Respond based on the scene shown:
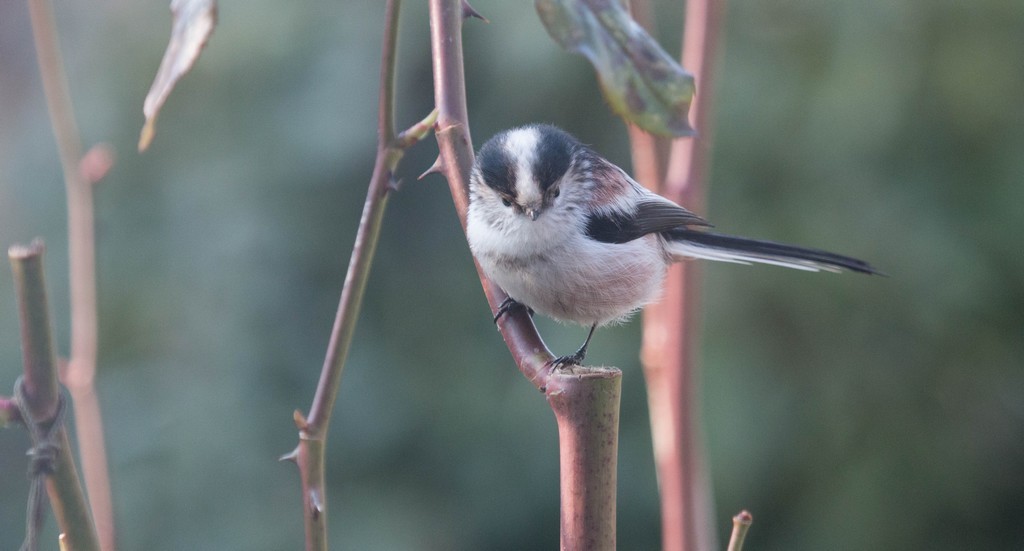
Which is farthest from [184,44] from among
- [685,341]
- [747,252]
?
[747,252]

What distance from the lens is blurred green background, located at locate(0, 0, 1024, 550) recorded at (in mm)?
2930

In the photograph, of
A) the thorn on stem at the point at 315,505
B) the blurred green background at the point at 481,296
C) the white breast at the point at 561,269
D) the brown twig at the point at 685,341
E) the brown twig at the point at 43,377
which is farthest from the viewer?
the blurred green background at the point at 481,296

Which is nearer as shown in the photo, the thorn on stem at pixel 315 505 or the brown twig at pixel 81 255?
the thorn on stem at pixel 315 505

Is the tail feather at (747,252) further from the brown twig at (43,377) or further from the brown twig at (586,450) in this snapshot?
the brown twig at (43,377)

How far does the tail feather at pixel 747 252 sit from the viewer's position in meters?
1.96

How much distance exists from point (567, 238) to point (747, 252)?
1.32ft

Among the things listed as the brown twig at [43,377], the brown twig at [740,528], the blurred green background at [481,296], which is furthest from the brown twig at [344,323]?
the blurred green background at [481,296]

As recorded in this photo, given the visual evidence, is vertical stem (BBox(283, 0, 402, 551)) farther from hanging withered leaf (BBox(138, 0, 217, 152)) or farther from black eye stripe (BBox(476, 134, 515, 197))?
black eye stripe (BBox(476, 134, 515, 197))

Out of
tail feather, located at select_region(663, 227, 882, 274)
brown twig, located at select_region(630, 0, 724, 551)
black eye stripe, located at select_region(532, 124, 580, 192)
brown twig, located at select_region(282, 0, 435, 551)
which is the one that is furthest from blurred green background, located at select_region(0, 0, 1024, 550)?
brown twig, located at select_region(282, 0, 435, 551)

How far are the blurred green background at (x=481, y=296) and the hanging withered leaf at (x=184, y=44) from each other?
211 centimetres

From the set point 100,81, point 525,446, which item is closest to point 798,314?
point 525,446

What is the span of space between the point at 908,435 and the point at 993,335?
1.33ft

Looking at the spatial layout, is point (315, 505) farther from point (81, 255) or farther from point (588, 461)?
point (81, 255)

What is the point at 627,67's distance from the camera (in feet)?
2.97
